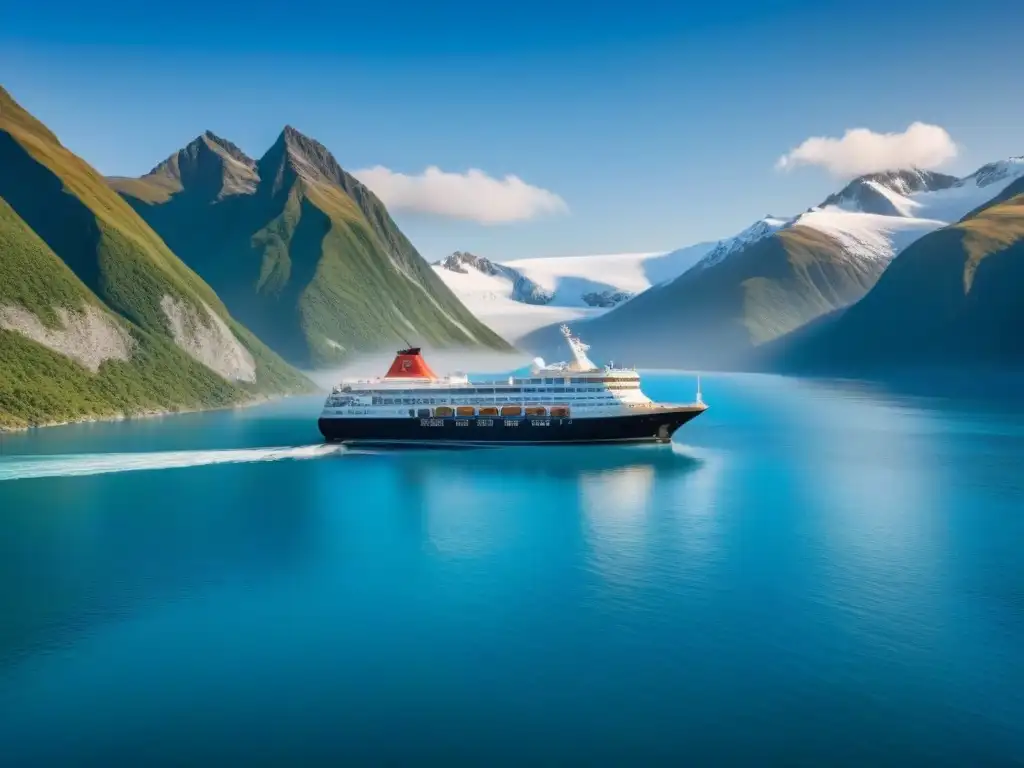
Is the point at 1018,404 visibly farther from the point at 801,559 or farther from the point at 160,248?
the point at 160,248

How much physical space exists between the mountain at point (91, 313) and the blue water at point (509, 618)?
3802 centimetres

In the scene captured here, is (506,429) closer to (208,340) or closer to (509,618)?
(509,618)

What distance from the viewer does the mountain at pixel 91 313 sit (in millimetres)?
86438

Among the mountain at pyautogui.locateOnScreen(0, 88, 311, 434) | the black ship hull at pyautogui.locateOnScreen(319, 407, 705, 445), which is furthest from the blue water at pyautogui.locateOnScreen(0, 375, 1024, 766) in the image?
the mountain at pyautogui.locateOnScreen(0, 88, 311, 434)

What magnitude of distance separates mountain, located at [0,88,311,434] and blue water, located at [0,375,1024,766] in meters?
38.0

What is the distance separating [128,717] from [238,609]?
7.71m

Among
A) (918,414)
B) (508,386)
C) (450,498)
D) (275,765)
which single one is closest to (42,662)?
(275,765)

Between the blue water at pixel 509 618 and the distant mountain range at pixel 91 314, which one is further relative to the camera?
the distant mountain range at pixel 91 314

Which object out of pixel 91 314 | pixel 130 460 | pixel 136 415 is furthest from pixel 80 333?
pixel 130 460

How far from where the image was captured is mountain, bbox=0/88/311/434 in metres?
86.4

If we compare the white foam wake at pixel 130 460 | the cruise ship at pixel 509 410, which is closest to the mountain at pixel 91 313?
the white foam wake at pixel 130 460

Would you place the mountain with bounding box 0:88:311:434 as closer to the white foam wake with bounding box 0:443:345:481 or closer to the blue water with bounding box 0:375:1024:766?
the white foam wake with bounding box 0:443:345:481

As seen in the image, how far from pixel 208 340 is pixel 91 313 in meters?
22.9

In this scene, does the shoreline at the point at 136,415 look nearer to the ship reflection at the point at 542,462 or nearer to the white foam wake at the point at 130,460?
the white foam wake at the point at 130,460
